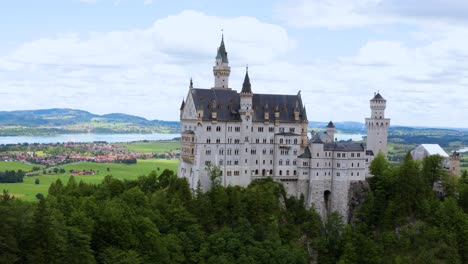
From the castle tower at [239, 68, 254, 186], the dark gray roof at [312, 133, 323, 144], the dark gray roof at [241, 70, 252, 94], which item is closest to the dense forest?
the castle tower at [239, 68, 254, 186]

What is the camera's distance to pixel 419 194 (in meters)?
108

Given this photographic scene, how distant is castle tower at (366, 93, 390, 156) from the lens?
121 meters

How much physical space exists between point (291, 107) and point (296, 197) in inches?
640

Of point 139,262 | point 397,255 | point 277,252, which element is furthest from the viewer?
point 397,255

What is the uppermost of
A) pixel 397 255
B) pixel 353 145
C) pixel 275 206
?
pixel 353 145

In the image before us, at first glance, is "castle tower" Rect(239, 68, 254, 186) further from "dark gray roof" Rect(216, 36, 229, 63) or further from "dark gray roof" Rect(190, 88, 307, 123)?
"dark gray roof" Rect(216, 36, 229, 63)

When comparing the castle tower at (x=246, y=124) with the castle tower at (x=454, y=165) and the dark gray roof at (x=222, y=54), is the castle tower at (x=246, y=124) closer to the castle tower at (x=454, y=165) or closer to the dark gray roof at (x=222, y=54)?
the dark gray roof at (x=222, y=54)

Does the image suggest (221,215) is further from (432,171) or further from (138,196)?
(432,171)

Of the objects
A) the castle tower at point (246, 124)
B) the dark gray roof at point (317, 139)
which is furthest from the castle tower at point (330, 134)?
the castle tower at point (246, 124)

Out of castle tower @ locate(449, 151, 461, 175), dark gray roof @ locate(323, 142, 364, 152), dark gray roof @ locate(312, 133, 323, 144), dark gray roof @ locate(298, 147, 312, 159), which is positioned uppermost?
dark gray roof @ locate(312, 133, 323, 144)

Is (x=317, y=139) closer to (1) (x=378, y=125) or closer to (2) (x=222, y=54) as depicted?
(1) (x=378, y=125)

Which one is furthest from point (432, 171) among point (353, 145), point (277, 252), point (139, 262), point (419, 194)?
point (139, 262)

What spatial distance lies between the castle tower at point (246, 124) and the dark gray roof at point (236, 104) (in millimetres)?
1405

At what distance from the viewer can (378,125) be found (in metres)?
121
